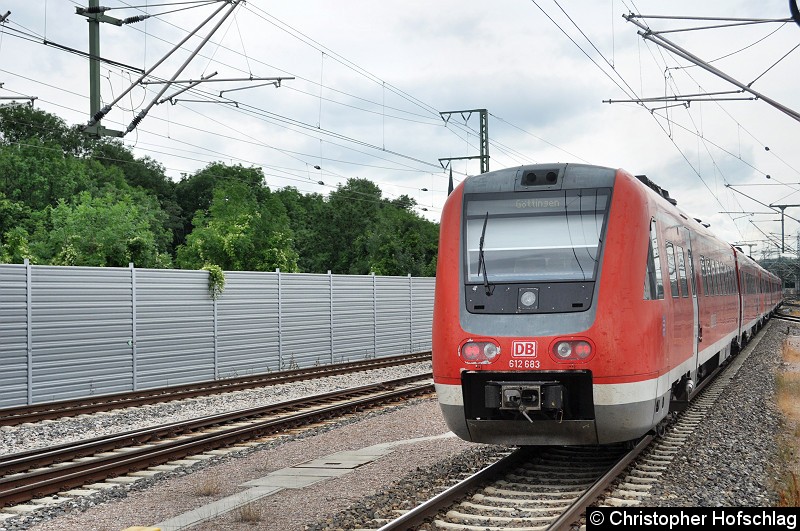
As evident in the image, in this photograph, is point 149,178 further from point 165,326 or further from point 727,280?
point 727,280

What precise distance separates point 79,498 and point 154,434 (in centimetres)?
373

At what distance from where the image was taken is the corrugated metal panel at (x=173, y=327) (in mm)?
19969

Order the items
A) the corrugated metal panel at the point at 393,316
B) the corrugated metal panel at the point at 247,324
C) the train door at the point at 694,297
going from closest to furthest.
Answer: the train door at the point at 694,297 → the corrugated metal panel at the point at 247,324 → the corrugated metal panel at the point at 393,316

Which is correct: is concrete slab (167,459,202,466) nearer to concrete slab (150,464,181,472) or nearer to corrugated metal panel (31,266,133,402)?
concrete slab (150,464,181,472)

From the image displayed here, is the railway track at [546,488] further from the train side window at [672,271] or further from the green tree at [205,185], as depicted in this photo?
the green tree at [205,185]

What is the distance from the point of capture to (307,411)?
1562cm

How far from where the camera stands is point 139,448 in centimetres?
1218

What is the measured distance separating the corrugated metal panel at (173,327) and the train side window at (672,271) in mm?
12763

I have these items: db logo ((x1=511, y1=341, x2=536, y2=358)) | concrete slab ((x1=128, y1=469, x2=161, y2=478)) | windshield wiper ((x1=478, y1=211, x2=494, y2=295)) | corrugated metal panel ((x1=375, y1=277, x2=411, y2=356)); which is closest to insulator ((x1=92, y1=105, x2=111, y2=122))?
concrete slab ((x1=128, y1=469, x2=161, y2=478))

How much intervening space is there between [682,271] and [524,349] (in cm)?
407

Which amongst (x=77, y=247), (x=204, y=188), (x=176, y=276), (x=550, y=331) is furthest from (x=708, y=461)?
(x=204, y=188)

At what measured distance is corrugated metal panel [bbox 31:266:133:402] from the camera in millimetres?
17391

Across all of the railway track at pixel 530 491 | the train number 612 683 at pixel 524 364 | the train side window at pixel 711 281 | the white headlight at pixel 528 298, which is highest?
the train side window at pixel 711 281

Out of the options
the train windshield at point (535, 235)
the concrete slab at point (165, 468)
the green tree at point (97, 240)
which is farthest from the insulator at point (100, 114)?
the green tree at point (97, 240)
